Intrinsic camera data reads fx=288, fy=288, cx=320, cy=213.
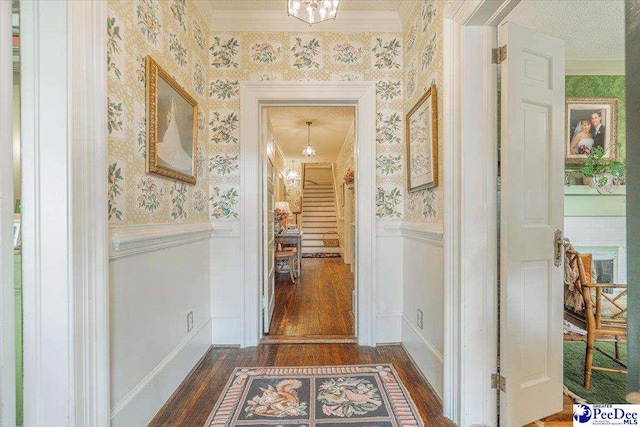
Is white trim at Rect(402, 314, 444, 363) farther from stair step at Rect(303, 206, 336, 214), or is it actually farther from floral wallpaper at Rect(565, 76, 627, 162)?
stair step at Rect(303, 206, 336, 214)

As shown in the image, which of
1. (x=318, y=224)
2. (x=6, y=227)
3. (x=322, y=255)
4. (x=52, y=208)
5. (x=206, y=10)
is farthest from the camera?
(x=318, y=224)

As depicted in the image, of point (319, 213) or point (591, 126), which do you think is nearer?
point (591, 126)

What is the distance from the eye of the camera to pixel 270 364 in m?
2.09

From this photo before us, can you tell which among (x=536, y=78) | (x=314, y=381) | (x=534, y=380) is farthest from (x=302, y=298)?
(x=536, y=78)

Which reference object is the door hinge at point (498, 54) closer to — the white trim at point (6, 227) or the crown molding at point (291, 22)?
the crown molding at point (291, 22)

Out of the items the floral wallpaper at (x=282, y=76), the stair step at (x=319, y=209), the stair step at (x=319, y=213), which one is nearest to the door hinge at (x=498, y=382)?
the floral wallpaper at (x=282, y=76)

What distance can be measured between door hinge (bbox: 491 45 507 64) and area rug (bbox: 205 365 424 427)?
187 centimetres

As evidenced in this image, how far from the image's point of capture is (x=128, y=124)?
1.33 metres

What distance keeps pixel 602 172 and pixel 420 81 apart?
230cm

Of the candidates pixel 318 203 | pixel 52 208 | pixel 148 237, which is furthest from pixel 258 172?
pixel 318 203

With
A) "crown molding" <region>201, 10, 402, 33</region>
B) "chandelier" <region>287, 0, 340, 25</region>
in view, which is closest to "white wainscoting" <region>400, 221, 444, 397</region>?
"chandelier" <region>287, 0, 340, 25</region>

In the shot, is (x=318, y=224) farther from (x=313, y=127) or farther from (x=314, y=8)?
(x=314, y=8)

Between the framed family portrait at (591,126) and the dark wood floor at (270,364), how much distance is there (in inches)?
107

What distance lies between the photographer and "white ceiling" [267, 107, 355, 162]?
4.34m
